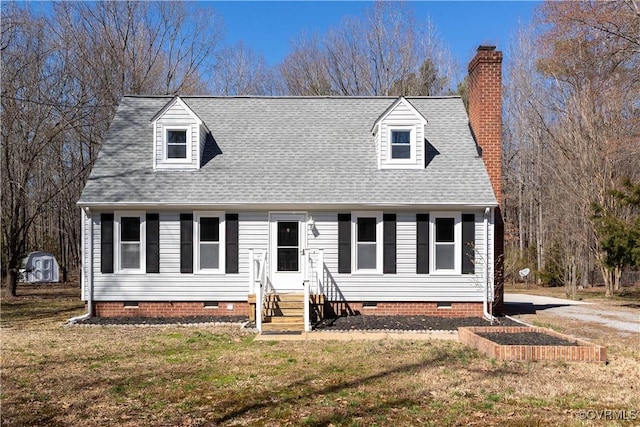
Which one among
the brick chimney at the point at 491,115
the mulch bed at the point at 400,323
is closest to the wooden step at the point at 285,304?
the mulch bed at the point at 400,323

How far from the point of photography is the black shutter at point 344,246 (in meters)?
14.5

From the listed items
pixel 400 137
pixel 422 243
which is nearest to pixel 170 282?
pixel 422 243

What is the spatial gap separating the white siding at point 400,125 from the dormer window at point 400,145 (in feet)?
0.66

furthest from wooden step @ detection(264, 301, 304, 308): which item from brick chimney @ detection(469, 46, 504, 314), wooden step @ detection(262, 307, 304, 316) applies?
brick chimney @ detection(469, 46, 504, 314)

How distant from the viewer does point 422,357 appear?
955 cm

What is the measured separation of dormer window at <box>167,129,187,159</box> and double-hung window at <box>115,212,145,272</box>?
199 cm

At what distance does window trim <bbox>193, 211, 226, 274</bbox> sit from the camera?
14.5m

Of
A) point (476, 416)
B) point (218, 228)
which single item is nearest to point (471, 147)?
point (218, 228)

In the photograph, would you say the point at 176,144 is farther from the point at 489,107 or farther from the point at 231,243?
the point at 489,107

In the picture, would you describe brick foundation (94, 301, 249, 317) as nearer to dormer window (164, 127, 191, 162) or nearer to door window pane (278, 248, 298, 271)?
door window pane (278, 248, 298, 271)

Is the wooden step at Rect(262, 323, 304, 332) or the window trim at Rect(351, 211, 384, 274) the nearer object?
the wooden step at Rect(262, 323, 304, 332)

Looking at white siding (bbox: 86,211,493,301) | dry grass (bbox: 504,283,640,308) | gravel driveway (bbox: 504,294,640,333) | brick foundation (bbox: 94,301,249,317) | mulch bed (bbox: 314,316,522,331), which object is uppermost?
white siding (bbox: 86,211,493,301)

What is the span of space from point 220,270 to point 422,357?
263 inches

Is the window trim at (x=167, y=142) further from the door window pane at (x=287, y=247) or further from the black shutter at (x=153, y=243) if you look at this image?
the door window pane at (x=287, y=247)
